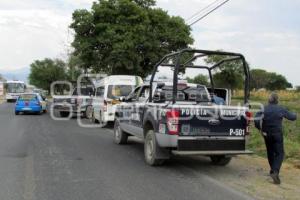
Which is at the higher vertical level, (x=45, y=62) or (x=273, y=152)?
(x=45, y=62)

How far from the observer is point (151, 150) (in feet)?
33.4

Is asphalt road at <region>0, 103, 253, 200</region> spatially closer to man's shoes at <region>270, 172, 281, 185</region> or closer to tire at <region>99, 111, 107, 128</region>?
man's shoes at <region>270, 172, 281, 185</region>

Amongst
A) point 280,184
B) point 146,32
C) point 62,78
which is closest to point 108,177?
point 280,184

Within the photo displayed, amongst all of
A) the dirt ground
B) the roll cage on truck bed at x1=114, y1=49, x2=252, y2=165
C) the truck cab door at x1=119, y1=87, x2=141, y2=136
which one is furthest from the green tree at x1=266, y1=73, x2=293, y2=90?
the roll cage on truck bed at x1=114, y1=49, x2=252, y2=165

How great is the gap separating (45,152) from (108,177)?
360cm

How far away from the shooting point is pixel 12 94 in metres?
59.1

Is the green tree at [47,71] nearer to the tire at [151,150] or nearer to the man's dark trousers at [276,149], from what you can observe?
the tire at [151,150]

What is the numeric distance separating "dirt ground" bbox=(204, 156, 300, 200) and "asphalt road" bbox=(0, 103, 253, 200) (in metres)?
0.32

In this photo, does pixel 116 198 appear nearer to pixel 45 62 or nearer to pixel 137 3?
pixel 137 3

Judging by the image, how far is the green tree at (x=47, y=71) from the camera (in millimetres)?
89938

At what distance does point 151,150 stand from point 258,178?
2.44m

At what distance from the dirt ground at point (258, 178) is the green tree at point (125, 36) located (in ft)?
61.5

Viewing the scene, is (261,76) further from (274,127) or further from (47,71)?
(274,127)

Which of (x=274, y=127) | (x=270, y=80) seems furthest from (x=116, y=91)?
(x=270, y=80)
